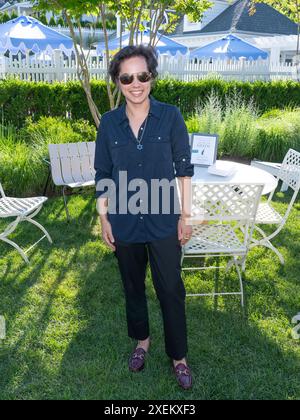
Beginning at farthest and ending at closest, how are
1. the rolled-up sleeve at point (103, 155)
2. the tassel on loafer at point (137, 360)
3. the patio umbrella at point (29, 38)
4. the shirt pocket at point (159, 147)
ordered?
1. the patio umbrella at point (29, 38)
2. the tassel on loafer at point (137, 360)
3. the rolled-up sleeve at point (103, 155)
4. the shirt pocket at point (159, 147)

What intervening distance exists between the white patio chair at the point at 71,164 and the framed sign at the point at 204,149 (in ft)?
5.14

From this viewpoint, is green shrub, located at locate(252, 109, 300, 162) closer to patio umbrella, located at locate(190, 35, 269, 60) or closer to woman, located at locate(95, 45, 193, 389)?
woman, located at locate(95, 45, 193, 389)

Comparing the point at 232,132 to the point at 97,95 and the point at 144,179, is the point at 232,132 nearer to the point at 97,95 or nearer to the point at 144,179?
the point at 97,95

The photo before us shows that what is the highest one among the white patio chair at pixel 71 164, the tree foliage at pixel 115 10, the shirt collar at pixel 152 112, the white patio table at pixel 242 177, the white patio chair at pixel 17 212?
the tree foliage at pixel 115 10

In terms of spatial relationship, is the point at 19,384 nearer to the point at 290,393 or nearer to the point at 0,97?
the point at 290,393

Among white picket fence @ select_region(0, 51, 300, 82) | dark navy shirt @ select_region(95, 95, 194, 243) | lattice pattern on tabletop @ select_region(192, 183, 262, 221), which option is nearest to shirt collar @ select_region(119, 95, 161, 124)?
dark navy shirt @ select_region(95, 95, 194, 243)

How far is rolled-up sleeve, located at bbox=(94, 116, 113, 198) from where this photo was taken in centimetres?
249

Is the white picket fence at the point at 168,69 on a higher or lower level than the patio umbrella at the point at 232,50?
lower

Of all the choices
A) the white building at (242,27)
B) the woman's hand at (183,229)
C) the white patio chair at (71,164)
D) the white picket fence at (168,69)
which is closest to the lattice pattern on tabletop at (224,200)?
the woman's hand at (183,229)

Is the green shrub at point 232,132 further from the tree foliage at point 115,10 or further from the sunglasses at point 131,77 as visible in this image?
the sunglasses at point 131,77

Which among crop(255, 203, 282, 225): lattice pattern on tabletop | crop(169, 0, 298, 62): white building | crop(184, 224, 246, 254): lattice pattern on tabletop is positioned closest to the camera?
crop(184, 224, 246, 254): lattice pattern on tabletop

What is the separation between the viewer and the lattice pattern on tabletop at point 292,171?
163 inches

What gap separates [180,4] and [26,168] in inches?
148
